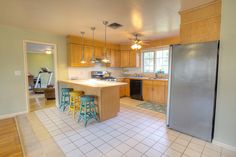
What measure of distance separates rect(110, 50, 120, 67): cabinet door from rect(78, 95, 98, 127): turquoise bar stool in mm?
2886

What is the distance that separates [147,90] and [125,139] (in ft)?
9.33

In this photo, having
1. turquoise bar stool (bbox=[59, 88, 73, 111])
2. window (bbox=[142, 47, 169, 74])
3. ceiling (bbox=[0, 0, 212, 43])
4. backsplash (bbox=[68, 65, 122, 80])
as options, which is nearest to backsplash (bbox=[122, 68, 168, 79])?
window (bbox=[142, 47, 169, 74])

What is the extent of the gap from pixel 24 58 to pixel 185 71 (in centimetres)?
424

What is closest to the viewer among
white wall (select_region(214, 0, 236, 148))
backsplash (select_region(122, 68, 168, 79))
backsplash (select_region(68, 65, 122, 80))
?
white wall (select_region(214, 0, 236, 148))

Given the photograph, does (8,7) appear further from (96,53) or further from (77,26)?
(96,53)

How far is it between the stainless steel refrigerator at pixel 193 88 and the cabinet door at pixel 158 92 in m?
1.85

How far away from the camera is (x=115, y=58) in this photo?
19.3 ft

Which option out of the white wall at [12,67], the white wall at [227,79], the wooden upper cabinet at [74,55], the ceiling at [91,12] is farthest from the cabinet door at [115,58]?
the white wall at [227,79]

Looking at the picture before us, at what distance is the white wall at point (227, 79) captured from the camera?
1.96m

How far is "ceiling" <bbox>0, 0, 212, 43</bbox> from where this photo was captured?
2.15 metres

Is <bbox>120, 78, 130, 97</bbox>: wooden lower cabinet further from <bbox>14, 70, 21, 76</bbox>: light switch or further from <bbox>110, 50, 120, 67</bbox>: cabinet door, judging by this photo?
<bbox>14, 70, 21, 76</bbox>: light switch

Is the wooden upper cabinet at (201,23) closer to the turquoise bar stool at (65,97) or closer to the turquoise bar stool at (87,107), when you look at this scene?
the turquoise bar stool at (87,107)

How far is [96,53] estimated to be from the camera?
5.11 metres

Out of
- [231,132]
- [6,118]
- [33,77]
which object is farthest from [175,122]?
[33,77]
